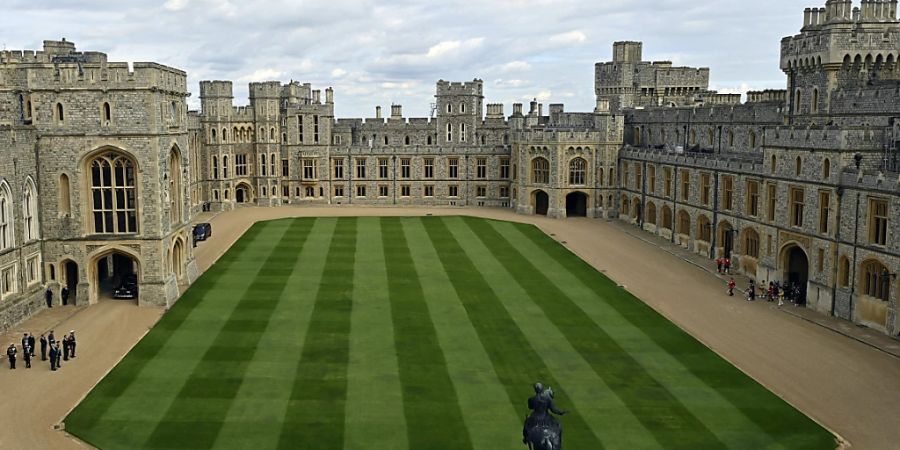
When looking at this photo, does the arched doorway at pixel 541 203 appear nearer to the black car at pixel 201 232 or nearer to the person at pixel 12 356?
the black car at pixel 201 232

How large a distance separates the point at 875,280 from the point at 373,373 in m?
20.3

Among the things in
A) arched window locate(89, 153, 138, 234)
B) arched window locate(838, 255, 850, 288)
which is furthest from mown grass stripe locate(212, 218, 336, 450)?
arched window locate(838, 255, 850, 288)

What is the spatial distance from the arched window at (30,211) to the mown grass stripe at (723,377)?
24.5 meters

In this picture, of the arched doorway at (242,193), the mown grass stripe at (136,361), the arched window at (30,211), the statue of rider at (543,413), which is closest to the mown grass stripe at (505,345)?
the statue of rider at (543,413)

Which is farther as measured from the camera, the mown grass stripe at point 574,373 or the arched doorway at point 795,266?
the arched doorway at point 795,266

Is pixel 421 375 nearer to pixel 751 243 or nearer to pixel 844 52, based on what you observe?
pixel 751 243

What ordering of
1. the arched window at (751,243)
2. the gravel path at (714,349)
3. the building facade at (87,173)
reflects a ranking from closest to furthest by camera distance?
the gravel path at (714,349), the building facade at (87,173), the arched window at (751,243)

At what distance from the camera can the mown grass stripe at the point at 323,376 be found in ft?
71.9

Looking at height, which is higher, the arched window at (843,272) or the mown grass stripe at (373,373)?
the arched window at (843,272)

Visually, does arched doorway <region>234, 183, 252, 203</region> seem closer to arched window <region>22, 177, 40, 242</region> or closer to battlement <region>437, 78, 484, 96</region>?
battlement <region>437, 78, 484, 96</region>

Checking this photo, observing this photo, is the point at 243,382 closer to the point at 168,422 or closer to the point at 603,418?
the point at 168,422

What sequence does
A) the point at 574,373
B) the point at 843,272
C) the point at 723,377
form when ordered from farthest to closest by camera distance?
the point at 843,272
the point at 574,373
the point at 723,377

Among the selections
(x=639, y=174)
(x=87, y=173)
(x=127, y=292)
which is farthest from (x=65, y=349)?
(x=639, y=174)

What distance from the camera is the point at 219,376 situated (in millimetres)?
26359
